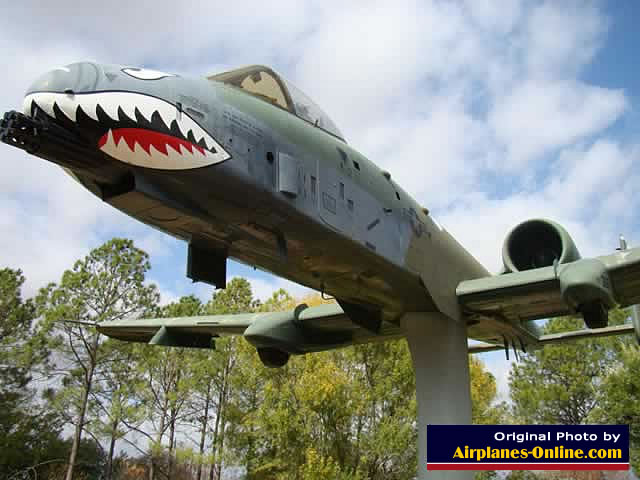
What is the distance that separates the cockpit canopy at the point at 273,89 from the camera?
527cm

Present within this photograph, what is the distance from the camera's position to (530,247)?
29.6ft

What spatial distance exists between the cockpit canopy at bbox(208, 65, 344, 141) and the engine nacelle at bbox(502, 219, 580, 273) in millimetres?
4375

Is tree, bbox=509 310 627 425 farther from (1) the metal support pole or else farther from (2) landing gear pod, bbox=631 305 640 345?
(1) the metal support pole

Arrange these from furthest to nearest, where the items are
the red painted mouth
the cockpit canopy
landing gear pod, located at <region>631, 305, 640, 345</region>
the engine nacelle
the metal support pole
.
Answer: landing gear pod, located at <region>631, 305, 640, 345</region> → the engine nacelle → the metal support pole → the cockpit canopy → the red painted mouth

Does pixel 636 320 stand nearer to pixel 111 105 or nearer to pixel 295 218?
pixel 295 218

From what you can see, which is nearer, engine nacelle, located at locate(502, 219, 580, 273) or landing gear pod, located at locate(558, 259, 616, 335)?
landing gear pod, located at locate(558, 259, 616, 335)

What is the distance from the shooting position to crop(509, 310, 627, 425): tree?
25.9 metres

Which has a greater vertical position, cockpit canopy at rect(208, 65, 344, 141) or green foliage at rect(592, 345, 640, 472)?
cockpit canopy at rect(208, 65, 344, 141)

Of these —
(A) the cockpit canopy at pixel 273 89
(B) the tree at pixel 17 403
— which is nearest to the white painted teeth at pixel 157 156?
(A) the cockpit canopy at pixel 273 89

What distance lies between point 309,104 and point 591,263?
3.88 metres

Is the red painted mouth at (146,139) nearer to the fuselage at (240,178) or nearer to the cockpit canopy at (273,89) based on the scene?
the fuselage at (240,178)

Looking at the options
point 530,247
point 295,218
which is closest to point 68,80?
point 295,218

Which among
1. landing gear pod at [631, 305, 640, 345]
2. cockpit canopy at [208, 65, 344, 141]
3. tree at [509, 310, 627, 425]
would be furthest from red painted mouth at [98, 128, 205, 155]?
tree at [509, 310, 627, 425]

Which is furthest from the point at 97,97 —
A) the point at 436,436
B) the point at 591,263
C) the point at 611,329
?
the point at 611,329
